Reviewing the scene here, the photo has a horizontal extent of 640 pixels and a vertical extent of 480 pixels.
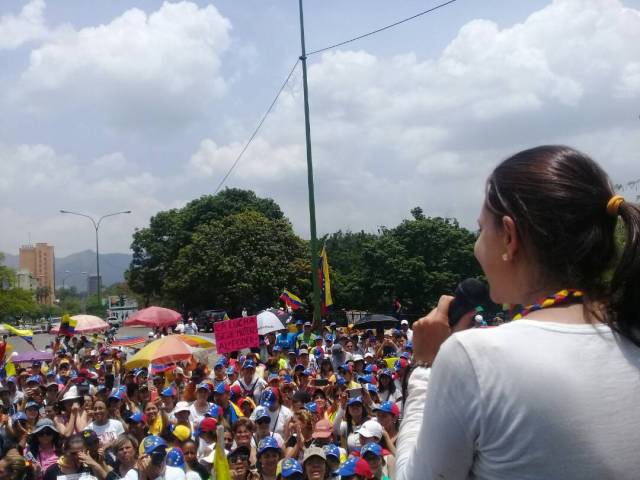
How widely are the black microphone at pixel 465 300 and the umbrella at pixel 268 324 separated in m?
14.5

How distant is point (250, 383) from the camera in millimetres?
9844

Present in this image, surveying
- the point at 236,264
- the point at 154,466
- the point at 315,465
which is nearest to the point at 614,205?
the point at 315,465

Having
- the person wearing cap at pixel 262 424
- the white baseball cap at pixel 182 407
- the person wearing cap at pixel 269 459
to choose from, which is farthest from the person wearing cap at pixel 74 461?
the white baseball cap at pixel 182 407

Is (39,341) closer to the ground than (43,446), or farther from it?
closer to the ground

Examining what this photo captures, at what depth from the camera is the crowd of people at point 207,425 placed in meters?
5.76

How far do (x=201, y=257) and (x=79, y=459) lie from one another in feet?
134

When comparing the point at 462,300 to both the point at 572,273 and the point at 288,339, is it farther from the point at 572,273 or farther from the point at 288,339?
the point at 288,339

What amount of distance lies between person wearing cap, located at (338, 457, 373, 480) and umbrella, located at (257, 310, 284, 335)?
10784 millimetres

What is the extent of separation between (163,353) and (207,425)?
457 cm

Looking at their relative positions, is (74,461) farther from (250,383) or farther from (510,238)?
(510,238)

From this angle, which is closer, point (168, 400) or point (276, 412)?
point (276, 412)

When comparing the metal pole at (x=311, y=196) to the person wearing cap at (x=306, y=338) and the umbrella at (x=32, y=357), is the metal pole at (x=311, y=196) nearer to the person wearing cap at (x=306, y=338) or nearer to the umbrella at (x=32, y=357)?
the person wearing cap at (x=306, y=338)

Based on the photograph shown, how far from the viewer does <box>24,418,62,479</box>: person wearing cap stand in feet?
22.9

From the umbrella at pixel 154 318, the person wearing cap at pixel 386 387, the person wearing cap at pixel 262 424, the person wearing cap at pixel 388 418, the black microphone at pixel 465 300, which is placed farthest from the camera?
the umbrella at pixel 154 318
